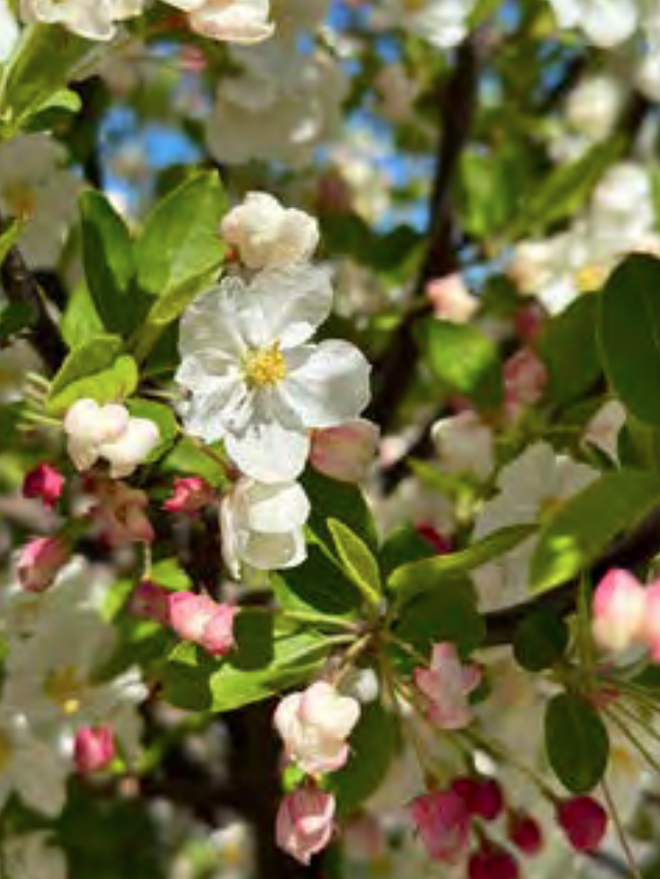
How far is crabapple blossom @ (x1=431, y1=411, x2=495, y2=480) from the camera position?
1.47 meters

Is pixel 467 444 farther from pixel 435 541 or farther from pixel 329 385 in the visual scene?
pixel 329 385

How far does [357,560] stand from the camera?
1097 millimetres

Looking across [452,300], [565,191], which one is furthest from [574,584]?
[565,191]

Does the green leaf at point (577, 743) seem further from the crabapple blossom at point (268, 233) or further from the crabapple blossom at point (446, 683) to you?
the crabapple blossom at point (268, 233)

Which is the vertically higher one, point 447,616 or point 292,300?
point 292,300

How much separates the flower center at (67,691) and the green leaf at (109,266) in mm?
423

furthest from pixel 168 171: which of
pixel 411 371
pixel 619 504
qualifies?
pixel 619 504

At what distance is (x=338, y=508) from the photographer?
3.84 ft

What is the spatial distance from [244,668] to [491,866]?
347 millimetres

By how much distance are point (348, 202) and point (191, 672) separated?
2.87 feet

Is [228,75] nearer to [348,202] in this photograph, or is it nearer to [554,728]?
[348,202]

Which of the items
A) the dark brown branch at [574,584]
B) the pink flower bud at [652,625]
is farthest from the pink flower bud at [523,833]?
the pink flower bud at [652,625]

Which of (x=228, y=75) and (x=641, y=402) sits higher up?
(x=641, y=402)

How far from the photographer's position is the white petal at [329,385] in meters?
1.13
